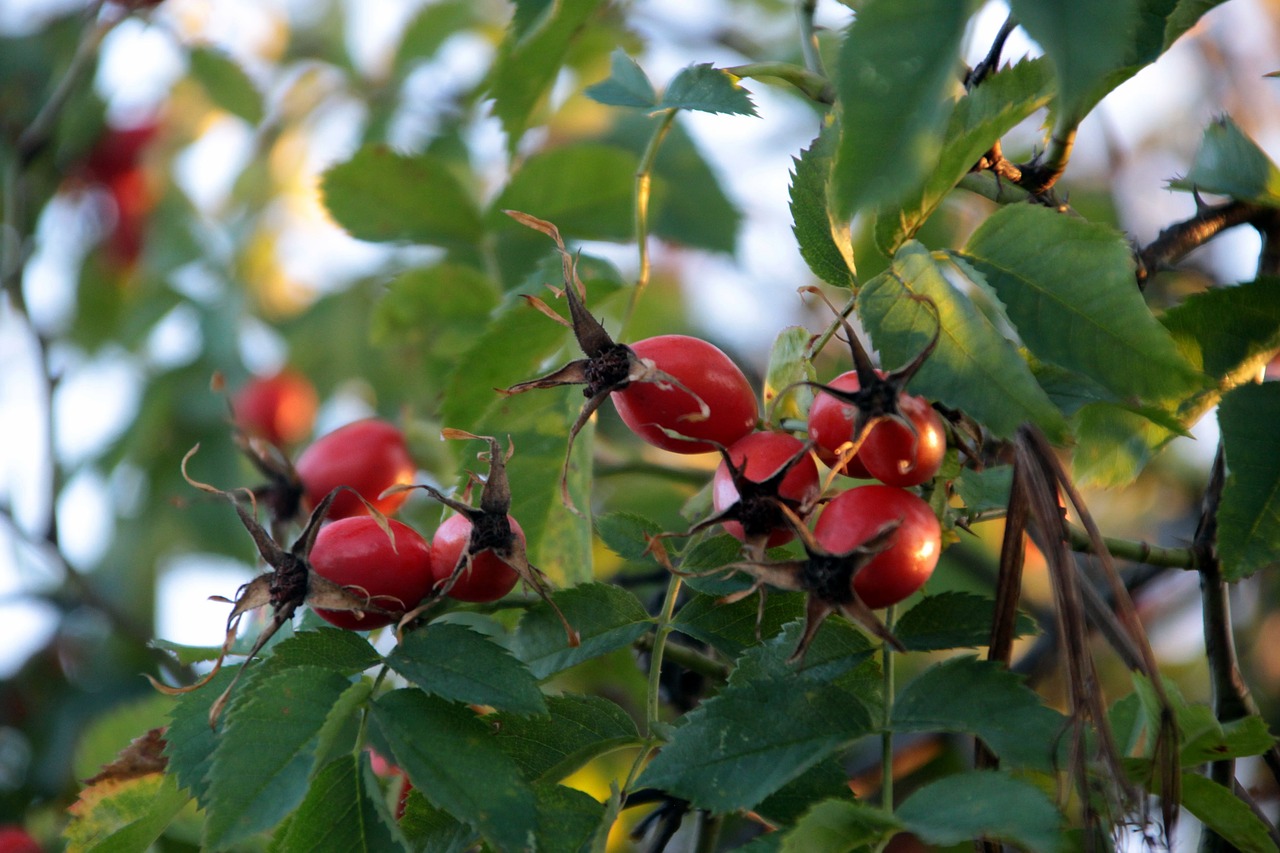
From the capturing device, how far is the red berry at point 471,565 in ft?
3.82

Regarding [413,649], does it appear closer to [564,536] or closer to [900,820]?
[564,536]

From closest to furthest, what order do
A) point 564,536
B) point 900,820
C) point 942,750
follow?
point 900,820 → point 564,536 → point 942,750

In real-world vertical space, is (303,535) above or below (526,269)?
above

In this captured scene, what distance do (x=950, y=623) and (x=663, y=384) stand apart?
0.37 m

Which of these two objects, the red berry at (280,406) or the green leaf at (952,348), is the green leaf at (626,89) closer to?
the green leaf at (952,348)

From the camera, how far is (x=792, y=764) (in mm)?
979

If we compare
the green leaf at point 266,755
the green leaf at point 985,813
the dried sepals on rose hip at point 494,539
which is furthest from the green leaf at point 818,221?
the green leaf at point 266,755

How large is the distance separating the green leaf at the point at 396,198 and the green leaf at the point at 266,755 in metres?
1.20

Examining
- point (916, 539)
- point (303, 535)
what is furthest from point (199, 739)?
point (916, 539)

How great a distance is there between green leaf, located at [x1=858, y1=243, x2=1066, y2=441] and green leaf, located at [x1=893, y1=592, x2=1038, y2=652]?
0.84 ft

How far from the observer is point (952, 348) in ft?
3.14

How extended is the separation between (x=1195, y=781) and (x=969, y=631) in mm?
247

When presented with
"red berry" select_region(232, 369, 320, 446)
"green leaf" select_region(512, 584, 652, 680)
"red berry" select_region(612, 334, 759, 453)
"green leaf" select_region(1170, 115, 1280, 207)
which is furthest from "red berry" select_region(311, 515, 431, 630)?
"red berry" select_region(232, 369, 320, 446)

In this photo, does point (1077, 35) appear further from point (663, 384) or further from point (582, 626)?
point (582, 626)
